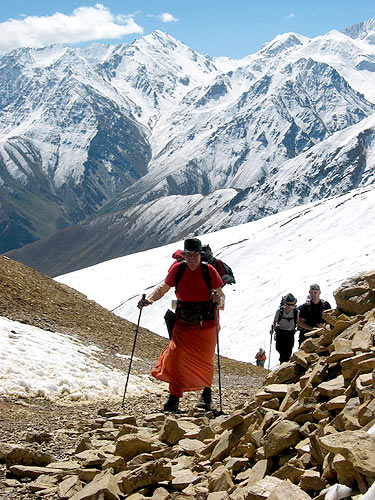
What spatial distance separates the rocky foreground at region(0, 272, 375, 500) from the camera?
5.46 meters

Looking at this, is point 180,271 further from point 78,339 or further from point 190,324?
point 78,339

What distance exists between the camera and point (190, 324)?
11.6 meters

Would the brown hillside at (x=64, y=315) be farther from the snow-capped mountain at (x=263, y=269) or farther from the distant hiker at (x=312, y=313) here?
the snow-capped mountain at (x=263, y=269)

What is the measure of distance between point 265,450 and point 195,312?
4.98 metres

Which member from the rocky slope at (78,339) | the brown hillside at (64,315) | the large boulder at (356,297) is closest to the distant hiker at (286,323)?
the rocky slope at (78,339)

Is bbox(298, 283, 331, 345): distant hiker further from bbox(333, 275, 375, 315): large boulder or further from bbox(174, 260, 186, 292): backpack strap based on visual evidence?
bbox(174, 260, 186, 292): backpack strap

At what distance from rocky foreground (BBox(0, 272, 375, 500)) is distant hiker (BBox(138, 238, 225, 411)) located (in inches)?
72.5

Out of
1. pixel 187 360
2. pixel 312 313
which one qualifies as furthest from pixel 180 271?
pixel 312 313

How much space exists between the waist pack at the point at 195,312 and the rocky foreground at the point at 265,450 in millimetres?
2263

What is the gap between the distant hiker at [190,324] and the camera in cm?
1151

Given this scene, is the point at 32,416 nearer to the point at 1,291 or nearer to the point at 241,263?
the point at 1,291

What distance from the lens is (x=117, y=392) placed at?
571 inches

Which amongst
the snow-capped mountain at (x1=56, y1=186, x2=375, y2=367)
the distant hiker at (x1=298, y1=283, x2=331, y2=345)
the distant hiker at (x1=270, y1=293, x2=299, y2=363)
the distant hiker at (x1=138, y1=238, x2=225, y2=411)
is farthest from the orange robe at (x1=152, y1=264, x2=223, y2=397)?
the snow-capped mountain at (x1=56, y1=186, x2=375, y2=367)

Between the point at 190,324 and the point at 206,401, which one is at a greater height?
the point at 190,324
